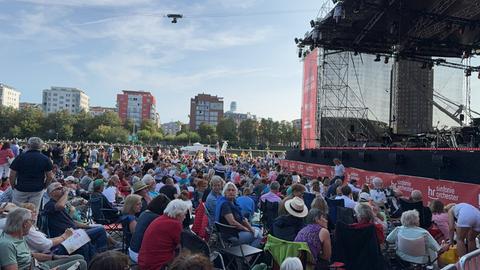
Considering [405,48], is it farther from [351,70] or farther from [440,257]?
[440,257]

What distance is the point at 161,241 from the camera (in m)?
3.92

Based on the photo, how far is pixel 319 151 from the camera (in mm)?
19016

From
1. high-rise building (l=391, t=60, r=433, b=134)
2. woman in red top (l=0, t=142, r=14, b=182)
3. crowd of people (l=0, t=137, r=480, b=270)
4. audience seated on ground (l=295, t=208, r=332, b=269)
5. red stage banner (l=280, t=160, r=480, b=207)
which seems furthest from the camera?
high-rise building (l=391, t=60, r=433, b=134)

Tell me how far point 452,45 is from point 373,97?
5.74 m

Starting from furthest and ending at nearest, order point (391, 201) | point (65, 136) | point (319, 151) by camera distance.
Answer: point (65, 136) → point (319, 151) → point (391, 201)

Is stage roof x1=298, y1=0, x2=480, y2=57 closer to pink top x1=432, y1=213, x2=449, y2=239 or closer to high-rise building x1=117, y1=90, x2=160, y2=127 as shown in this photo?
pink top x1=432, y1=213, x2=449, y2=239

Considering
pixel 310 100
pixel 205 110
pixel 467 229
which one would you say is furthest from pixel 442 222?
pixel 205 110

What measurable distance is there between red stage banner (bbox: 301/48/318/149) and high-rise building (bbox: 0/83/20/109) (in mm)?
158626

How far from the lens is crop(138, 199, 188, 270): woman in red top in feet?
12.7

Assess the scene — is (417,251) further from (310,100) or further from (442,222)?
(310,100)

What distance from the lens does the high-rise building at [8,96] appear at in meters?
162

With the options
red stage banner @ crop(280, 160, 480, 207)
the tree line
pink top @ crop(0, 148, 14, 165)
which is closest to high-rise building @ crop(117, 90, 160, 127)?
the tree line

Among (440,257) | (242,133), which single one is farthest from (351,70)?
(242,133)

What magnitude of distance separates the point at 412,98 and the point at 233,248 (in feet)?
57.5
